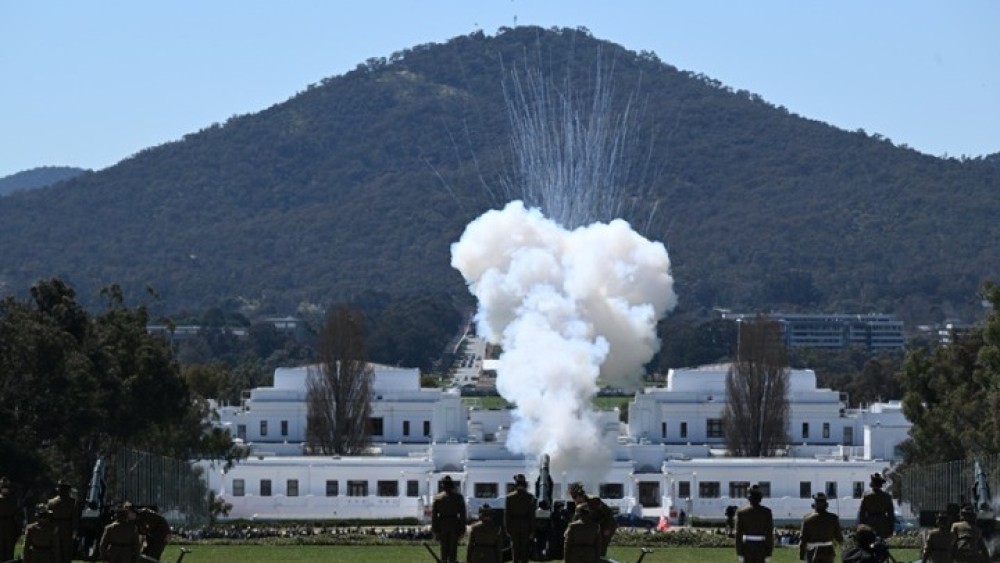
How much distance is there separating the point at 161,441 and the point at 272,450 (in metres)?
25.8

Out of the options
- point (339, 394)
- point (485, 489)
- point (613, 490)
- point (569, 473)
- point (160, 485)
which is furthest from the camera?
point (339, 394)

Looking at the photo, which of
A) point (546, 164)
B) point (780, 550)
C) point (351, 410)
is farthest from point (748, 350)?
point (780, 550)

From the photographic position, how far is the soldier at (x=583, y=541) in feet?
110

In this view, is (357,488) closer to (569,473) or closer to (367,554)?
(569,473)

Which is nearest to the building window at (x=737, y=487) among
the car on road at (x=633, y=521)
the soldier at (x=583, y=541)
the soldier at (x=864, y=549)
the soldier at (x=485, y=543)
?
the car on road at (x=633, y=521)

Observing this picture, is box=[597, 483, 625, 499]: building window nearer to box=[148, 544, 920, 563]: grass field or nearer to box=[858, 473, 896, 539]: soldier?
box=[148, 544, 920, 563]: grass field

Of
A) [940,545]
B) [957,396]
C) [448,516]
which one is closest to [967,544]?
[940,545]

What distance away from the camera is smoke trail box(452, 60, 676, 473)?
272 ft

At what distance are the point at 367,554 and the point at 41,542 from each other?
18.7 m

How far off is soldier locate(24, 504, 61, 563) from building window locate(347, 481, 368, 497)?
58.3 meters

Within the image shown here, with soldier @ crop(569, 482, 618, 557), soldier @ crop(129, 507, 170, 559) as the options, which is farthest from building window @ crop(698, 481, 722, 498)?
soldier @ crop(129, 507, 170, 559)

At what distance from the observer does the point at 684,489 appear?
91812 millimetres

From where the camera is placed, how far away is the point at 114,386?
7094cm

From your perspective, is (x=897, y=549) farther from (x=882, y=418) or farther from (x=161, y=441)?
(x=882, y=418)
